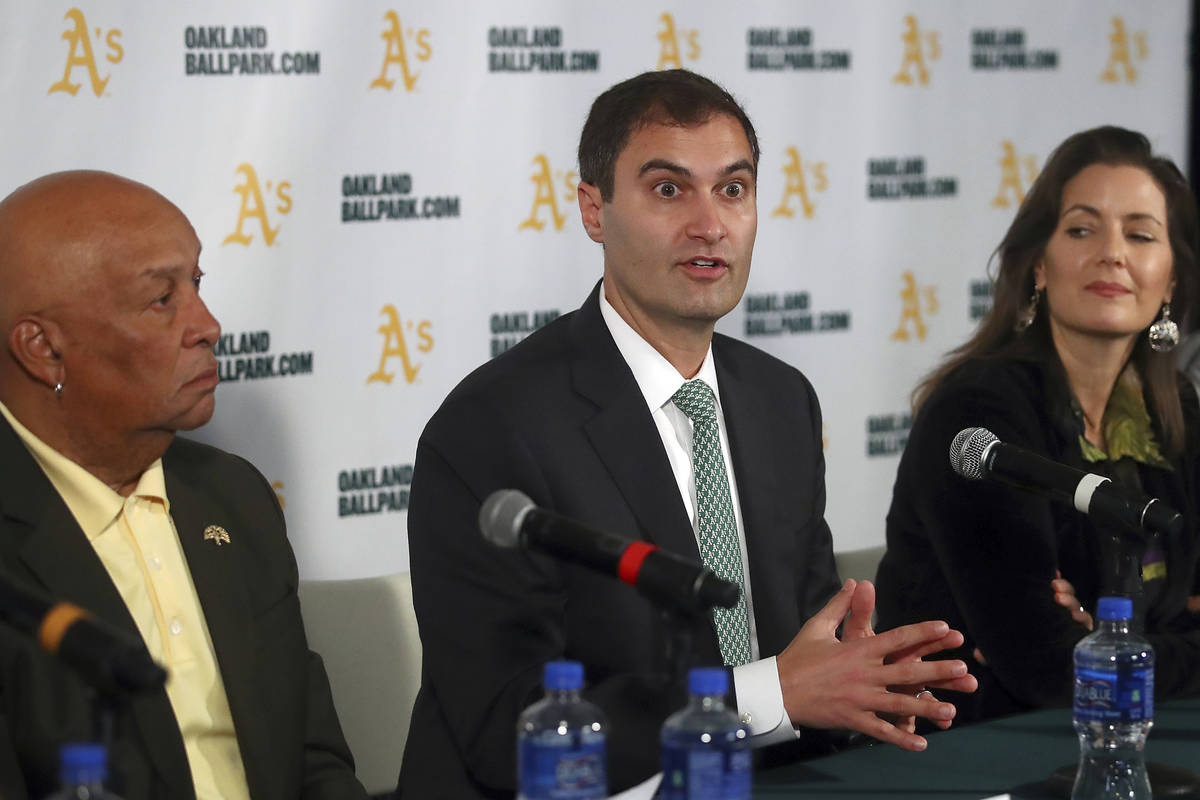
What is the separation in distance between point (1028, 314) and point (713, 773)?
199 cm

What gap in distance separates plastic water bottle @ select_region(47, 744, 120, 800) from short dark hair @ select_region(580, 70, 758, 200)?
4.83 ft

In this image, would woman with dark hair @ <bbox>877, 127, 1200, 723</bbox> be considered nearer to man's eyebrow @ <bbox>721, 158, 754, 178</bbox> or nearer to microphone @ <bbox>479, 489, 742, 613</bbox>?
man's eyebrow @ <bbox>721, 158, 754, 178</bbox>

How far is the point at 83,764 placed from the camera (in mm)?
1323

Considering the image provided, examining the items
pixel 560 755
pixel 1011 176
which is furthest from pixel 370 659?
pixel 1011 176

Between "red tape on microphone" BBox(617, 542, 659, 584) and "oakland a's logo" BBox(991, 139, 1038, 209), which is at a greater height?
"oakland a's logo" BBox(991, 139, 1038, 209)

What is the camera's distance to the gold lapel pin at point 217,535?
7.45ft

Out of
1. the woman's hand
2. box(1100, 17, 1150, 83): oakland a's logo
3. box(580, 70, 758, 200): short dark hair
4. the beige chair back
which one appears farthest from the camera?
box(1100, 17, 1150, 83): oakland a's logo

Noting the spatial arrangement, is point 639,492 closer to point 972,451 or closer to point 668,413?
point 668,413

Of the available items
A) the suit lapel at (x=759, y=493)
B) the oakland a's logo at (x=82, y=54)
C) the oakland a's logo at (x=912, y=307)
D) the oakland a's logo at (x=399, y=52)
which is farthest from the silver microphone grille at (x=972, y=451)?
the oakland a's logo at (x=912, y=307)

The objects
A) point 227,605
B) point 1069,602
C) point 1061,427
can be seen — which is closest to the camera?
point 227,605

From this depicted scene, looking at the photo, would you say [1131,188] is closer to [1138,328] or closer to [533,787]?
[1138,328]

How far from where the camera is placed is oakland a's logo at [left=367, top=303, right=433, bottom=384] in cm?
351

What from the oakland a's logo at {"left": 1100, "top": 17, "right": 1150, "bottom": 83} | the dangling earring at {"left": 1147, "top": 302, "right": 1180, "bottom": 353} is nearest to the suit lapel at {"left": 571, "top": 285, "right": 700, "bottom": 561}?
the dangling earring at {"left": 1147, "top": 302, "right": 1180, "bottom": 353}

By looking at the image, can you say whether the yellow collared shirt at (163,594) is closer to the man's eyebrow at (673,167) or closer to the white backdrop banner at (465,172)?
the man's eyebrow at (673,167)
